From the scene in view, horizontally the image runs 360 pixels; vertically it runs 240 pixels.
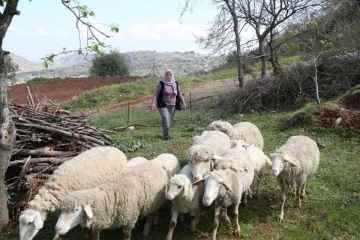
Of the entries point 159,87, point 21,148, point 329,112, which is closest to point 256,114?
point 329,112

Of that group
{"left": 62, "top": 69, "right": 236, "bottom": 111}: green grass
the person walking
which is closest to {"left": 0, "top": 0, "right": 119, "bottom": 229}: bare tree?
the person walking

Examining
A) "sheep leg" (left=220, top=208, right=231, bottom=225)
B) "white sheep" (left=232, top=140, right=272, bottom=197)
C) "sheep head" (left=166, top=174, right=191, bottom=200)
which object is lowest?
"sheep leg" (left=220, top=208, right=231, bottom=225)

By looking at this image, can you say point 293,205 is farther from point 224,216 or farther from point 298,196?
point 224,216

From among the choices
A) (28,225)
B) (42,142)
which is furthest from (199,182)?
(42,142)

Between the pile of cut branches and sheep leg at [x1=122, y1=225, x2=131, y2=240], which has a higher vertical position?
the pile of cut branches

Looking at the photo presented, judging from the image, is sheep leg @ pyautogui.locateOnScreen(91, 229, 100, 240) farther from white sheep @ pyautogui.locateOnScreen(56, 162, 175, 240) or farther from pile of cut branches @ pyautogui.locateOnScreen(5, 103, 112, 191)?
pile of cut branches @ pyautogui.locateOnScreen(5, 103, 112, 191)

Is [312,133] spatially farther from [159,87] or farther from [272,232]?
[272,232]

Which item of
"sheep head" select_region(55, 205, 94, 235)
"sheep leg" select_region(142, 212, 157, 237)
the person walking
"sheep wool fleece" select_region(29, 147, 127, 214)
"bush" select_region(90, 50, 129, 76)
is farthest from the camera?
"bush" select_region(90, 50, 129, 76)

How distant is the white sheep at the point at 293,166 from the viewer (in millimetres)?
6137

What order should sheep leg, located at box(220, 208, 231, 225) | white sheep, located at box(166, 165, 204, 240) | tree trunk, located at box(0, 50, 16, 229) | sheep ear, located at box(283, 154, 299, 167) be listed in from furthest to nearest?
sheep ear, located at box(283, 154, 299, 167) → sheep leg, located at box(220, 208, 231, 225) → tree trunk, located at box(0, 50, 16, 229) → white sheep, located at box(166, 165, 204, 240)

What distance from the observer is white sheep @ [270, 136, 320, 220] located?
6137 mm

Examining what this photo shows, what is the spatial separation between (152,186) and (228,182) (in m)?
1.19

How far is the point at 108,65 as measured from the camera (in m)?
37.2

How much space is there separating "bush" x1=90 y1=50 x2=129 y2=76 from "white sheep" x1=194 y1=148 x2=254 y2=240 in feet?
106
